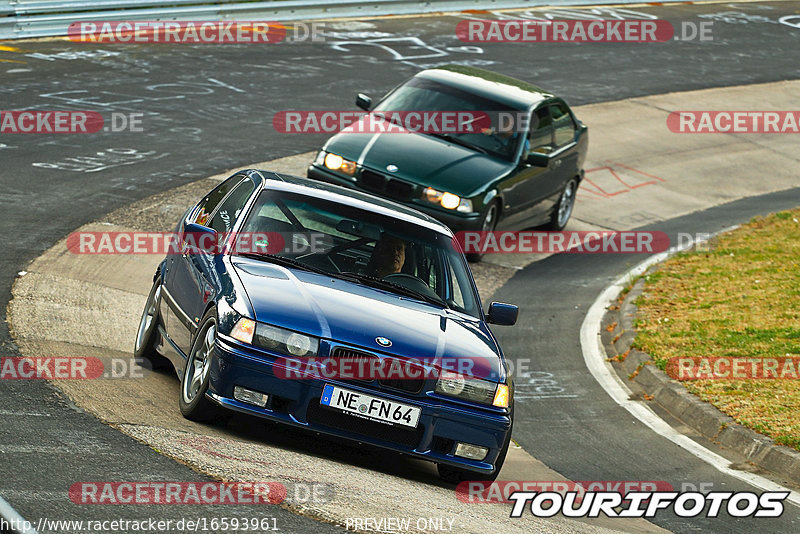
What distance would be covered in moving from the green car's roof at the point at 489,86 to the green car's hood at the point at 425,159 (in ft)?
3.53

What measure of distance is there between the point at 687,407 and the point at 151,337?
4.77 meters

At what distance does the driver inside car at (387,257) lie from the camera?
7.88m

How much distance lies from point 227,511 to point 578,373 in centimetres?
649

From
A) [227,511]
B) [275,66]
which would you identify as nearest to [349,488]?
[227,511]

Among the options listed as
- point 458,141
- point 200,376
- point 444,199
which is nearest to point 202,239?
point 200,376

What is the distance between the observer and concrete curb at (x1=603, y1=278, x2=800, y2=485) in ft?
30.3

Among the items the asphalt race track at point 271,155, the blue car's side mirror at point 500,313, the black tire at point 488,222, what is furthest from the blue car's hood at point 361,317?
the black tire at point 488,222

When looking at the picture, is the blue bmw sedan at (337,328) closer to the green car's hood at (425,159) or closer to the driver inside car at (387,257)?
the driver inside car at (387,257)

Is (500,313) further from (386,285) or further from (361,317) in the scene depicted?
(361,317)

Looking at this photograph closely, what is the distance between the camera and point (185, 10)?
23.8 m

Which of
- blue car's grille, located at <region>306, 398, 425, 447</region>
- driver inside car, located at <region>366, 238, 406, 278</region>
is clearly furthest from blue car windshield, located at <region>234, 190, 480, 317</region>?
blue car's grille, located at <region>306, 398, 425, 447</region>

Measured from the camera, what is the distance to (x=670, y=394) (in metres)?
10.7

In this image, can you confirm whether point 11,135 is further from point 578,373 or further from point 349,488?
point 349,488

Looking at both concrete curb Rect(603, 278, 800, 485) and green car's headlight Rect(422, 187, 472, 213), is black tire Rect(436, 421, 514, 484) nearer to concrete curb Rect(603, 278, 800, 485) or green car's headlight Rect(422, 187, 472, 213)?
concrete curb Rect(603, 278, 800, 485)
